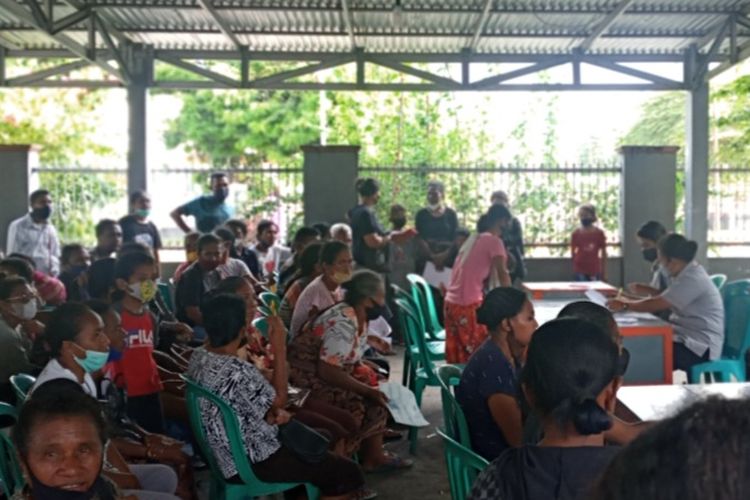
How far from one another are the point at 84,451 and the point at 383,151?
1622 centimetres

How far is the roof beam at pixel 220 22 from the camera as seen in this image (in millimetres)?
9414

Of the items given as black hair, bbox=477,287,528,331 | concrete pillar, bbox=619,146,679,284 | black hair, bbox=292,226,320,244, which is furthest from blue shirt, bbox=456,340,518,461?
concrete pillar, bbox=619,146,679,284

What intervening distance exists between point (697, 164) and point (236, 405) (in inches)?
387

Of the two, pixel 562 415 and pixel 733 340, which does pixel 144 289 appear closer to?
pixel 562 415

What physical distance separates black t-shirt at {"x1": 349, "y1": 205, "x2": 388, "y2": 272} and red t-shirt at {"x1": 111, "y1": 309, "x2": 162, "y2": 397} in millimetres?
4465

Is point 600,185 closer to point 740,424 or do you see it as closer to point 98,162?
point 740,424

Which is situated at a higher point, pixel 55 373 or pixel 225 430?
pixel 55 373

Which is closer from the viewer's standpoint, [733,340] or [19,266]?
[19,266]

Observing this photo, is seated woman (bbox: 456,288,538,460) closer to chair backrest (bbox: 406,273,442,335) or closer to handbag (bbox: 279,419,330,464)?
handbag (bbox: 279,419,330,464)

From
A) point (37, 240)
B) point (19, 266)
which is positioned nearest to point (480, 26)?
point (37, 240)

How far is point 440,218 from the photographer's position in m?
10.4

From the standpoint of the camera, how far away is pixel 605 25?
10.4 meters

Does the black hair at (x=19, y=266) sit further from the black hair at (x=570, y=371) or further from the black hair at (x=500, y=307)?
the black hair at (x=570, y=371)

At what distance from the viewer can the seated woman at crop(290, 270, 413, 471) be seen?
4832mm
